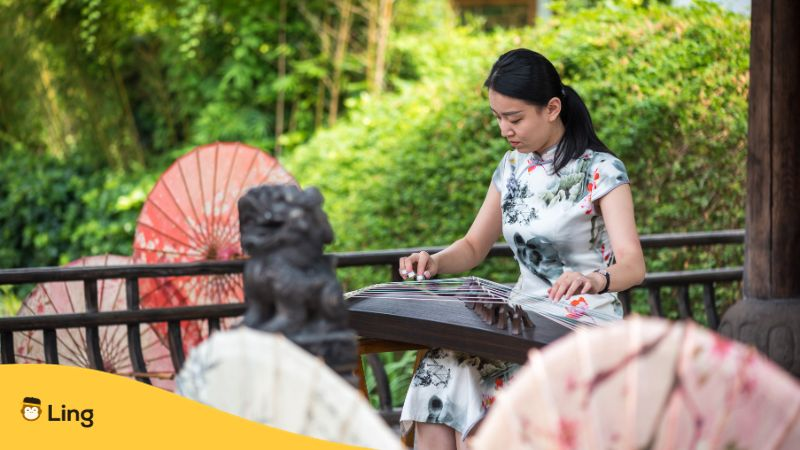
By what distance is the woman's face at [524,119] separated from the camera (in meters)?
2.49

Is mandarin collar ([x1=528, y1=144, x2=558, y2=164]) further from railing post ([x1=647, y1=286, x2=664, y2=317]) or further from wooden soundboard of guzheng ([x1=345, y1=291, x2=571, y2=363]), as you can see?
railing post ([x1=647, y1=286, x2=664, y2=317])

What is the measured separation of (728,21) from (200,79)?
191 inches

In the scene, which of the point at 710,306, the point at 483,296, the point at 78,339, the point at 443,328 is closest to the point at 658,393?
the point at 443,328

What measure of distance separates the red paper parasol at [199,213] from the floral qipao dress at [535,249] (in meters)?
1.37

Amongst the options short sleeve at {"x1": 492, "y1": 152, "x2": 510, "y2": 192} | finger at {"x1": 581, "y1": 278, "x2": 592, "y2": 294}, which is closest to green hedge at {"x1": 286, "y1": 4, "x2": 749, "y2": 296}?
short sleeve at {"x1": 492, "y1": 152, "x2": 510, "y2": 192}

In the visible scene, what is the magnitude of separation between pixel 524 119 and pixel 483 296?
435mm

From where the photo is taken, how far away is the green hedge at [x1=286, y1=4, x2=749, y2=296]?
485cm

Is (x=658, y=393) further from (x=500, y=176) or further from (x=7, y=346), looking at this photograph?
(x=7, y=346)

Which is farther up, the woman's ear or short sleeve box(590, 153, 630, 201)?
the woman's ear

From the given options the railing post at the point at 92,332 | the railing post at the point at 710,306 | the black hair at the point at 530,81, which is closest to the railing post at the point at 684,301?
the railing post at the point at 710,306

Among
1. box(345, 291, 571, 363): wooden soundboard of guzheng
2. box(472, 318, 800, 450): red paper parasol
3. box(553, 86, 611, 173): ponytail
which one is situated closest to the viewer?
box(472, 318, 800, 450): red paper parasol

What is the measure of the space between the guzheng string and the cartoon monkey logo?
0.91 metres

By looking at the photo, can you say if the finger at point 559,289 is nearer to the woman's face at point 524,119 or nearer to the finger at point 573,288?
the finger at point 573,288

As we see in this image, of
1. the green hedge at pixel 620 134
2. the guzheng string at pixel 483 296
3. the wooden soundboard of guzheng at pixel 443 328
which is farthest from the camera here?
the green hedge at pixel 620 134
